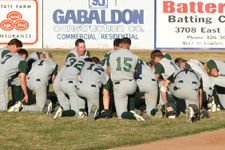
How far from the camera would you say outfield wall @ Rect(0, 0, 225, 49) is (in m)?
33.3

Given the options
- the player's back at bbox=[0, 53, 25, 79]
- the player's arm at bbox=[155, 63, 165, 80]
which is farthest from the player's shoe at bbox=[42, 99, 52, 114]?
the player's arm at bbox=[155, 63, 165, 80]

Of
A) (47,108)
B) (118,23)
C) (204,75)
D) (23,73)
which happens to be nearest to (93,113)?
(47,108)

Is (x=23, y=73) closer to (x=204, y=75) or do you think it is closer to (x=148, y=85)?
(x=148, y=85)

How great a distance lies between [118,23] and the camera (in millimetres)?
33188

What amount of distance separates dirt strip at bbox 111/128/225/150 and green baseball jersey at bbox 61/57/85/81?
148 inches

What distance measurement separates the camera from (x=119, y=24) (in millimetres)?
33219

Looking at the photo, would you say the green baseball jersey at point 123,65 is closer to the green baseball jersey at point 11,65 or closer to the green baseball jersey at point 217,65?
the green baseball jersey at point 217,65

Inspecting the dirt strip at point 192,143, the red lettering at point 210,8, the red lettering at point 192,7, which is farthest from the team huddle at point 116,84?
the red lettering at point 210,8

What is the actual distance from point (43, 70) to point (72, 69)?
972 millimetres

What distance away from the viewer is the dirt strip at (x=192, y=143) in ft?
36.9

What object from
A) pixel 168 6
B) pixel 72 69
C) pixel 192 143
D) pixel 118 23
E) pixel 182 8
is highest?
pixel 168 6

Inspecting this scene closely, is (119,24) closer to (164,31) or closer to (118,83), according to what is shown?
(164,31)

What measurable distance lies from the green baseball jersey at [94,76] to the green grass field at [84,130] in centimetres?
90

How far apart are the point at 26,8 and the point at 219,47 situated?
11.0 m
